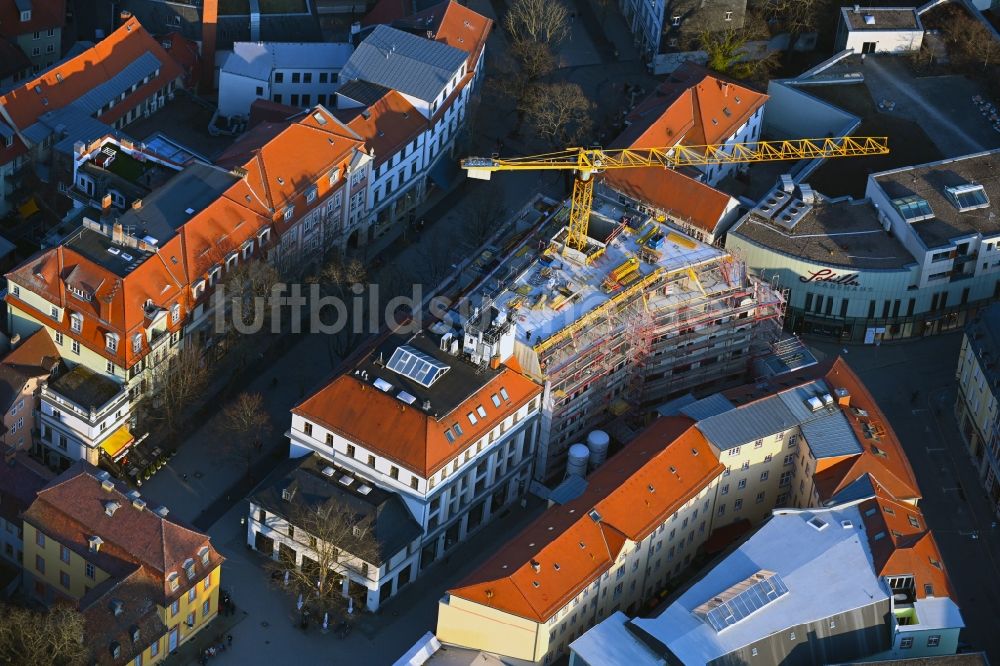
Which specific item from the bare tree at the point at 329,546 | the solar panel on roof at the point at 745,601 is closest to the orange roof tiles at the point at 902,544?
the solar panel on roof at the point at 745,601

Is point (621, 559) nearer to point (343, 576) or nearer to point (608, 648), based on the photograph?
point (608, 648)

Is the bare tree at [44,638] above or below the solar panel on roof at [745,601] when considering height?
below

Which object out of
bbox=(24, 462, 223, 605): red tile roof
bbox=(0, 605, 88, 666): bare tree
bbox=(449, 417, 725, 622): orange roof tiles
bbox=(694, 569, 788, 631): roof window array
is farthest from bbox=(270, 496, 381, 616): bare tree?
bbox=(694, 569, 788, 631): roof window array

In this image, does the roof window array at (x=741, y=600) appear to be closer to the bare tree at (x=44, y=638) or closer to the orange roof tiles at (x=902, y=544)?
the orange roof tiles at (x=902, y=544)

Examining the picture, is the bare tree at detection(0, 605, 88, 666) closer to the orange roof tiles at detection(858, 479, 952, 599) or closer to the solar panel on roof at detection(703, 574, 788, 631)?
the solar panel on roof at detection(703, 574, 788, 631)

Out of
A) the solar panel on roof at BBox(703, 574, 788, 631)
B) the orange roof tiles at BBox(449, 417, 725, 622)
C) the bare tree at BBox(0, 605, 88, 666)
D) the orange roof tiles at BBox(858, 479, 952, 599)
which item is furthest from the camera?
the orange roof tiles at BBox(858, 479, 952, 599)

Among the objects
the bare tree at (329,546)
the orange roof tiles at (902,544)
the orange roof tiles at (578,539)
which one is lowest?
the bare tree at (329,546)

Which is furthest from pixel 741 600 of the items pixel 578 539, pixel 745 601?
pixel 578 539
